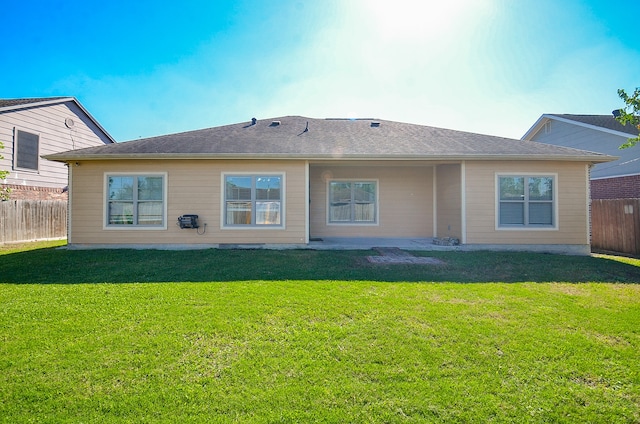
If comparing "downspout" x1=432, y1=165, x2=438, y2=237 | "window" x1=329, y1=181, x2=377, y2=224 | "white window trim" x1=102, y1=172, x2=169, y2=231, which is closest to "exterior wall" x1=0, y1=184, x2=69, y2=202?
"white window trim" x1=102, y1=172, x2=169, y2=231

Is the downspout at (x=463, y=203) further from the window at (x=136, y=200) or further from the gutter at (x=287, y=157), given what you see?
the window at (x=136, y=200)

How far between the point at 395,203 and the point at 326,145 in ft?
11.5

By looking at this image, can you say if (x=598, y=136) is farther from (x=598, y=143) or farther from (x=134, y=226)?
(x=134, y=226)

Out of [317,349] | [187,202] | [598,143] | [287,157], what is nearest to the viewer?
[317,349]

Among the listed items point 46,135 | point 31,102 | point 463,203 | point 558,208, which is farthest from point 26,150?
point 558,208

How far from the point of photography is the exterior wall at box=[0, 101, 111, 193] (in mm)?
12430

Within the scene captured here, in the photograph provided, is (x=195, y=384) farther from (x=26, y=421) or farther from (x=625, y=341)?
(x=625, y=341)

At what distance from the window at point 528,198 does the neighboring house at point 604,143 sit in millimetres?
6445

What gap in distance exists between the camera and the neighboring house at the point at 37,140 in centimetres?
1247

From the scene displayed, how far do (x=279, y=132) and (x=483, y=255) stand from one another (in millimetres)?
7494

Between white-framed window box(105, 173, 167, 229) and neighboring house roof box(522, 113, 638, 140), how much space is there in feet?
61.4

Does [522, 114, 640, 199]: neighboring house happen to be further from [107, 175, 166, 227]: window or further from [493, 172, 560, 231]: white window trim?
[107, 175, 166, 227]: window

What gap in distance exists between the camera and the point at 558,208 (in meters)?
9.01

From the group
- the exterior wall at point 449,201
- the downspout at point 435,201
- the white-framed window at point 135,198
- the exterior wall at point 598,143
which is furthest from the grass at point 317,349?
the exterior wall at point 598,143
